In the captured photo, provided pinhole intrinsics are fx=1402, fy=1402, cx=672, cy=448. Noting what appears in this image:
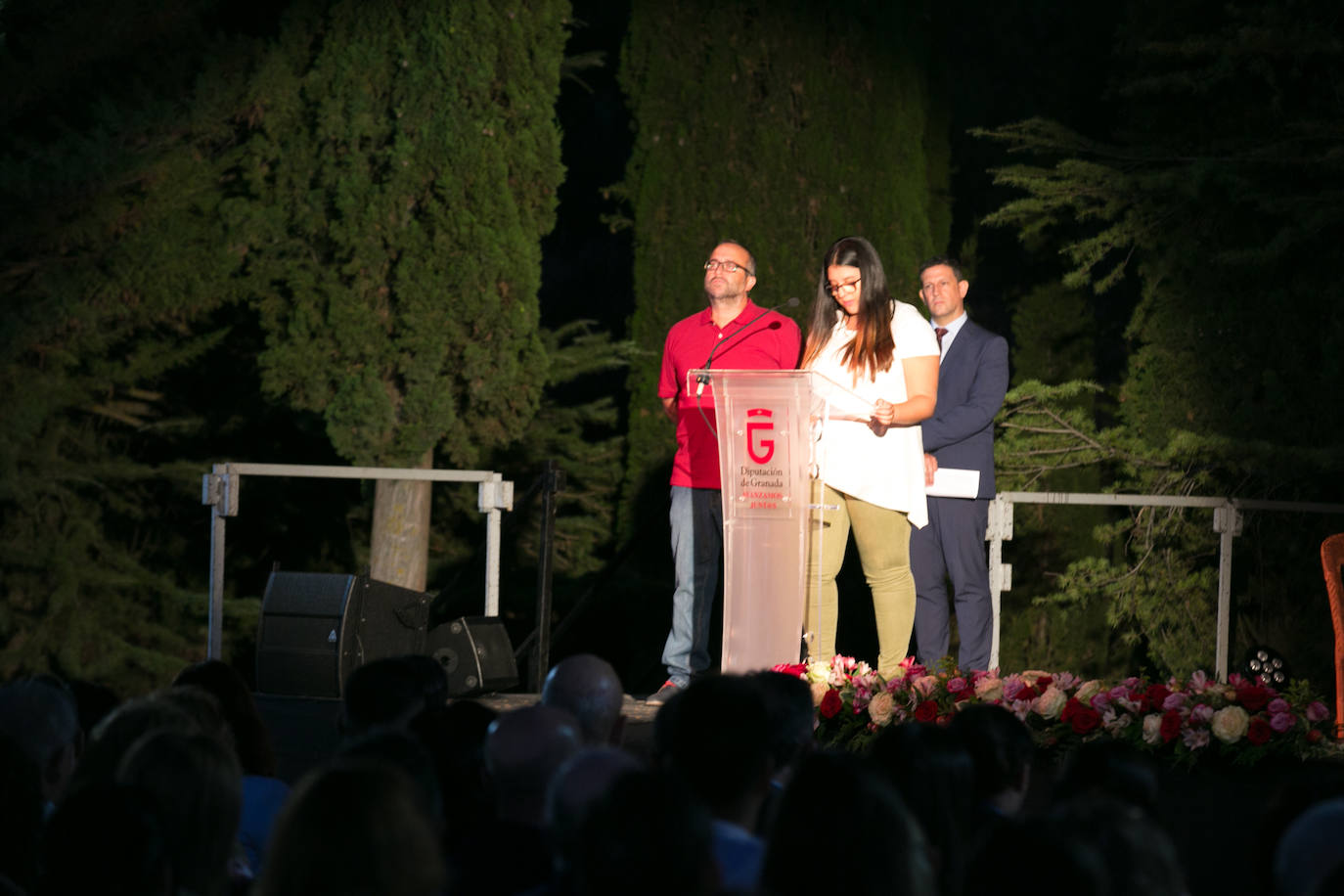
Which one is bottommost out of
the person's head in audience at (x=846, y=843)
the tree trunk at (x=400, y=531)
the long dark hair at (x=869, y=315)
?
the person's head in audience at (x=846, y=843)

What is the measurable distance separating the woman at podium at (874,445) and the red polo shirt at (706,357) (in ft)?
1.39

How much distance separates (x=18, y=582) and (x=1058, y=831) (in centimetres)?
921

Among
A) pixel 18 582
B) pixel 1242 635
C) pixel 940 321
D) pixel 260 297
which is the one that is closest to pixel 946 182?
pixel 1242 635

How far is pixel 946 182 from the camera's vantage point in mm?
9969

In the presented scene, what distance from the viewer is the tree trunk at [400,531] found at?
8062mm

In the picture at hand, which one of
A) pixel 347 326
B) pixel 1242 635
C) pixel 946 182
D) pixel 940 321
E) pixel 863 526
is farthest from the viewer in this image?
pixel 946 182

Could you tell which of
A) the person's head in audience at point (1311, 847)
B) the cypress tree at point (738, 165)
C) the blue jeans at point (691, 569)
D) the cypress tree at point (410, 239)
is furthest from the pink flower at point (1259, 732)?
the cypress tree at point (410, 239)

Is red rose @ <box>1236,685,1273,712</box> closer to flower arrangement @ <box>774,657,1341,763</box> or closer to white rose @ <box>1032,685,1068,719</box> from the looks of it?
flower arrangement @ <box>774,657,1341,763</box>

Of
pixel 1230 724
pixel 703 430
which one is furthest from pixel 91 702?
pixel 1230 724

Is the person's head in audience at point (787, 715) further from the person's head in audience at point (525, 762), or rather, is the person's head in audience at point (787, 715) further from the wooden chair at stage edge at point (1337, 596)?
the wooden chair at stage edge at point (1337, 596)

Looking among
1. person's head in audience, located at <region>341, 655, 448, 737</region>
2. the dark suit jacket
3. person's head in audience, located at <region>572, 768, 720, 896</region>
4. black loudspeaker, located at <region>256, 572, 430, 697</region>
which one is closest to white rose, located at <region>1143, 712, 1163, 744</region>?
the dark suit jacket

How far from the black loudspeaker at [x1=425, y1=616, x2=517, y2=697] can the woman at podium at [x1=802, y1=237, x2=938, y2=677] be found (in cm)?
133

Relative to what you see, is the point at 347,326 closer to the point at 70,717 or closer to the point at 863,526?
the point at 863,526

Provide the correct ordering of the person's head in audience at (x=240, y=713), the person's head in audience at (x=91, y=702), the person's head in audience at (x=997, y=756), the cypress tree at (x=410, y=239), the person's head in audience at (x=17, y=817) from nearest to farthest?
the person's head in audience at (x=17, y=817) < the person's head in audience at (x=997, y=756) < the person's head in audience at (x=240, y=713) < the person's head in audience at (x=91, y=702) < the cypress tree at (x=410, y=239)
